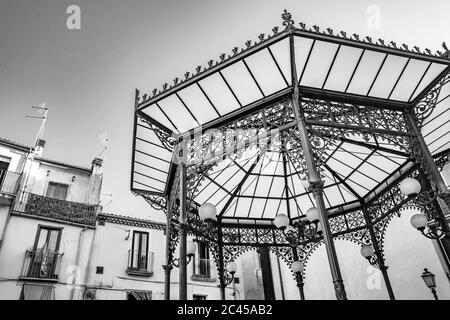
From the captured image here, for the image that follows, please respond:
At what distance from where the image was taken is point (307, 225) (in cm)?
971

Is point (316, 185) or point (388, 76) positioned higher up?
point (388, 76)

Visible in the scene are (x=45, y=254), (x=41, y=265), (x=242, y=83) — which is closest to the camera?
(x=242, y=83)

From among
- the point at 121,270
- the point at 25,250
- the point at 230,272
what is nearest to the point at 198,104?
the point at 230,272

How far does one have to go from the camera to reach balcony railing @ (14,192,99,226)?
585 inches

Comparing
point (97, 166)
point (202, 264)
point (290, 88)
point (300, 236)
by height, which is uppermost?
point (97, 166)

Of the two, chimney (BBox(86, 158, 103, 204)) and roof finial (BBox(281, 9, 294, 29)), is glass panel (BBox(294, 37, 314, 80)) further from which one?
chimney (BBox(86, 158, 103, 204))

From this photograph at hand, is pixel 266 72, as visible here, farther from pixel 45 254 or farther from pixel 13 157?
pixel 13 157

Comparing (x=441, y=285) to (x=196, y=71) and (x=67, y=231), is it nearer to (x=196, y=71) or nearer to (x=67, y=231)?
(x=196, y=71)

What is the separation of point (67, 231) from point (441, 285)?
51.6ft

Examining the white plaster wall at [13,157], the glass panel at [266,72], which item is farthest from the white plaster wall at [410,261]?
the white plaster wall at [13,157]

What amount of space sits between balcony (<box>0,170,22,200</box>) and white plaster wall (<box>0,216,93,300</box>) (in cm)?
124

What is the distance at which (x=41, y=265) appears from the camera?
1380 centimetres

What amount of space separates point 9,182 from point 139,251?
7.28 m
